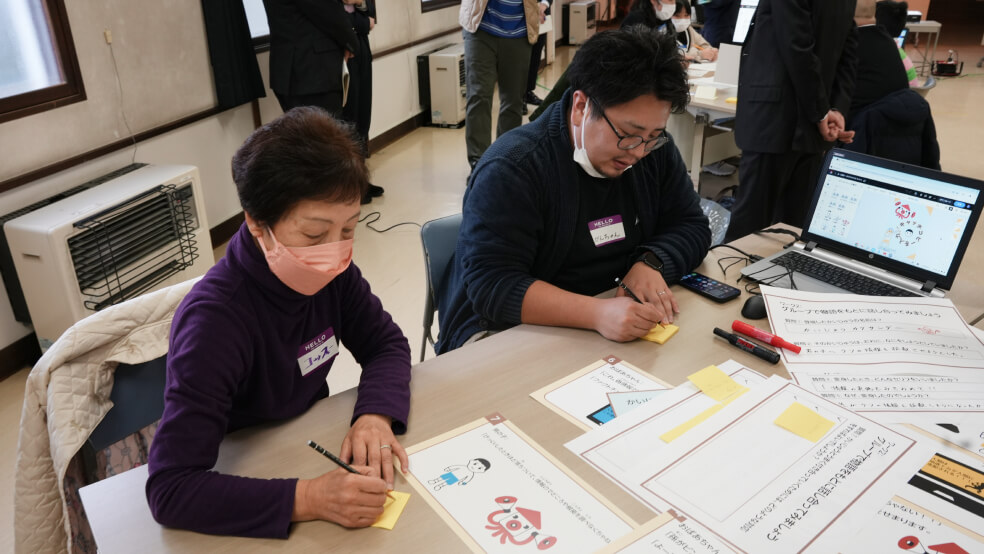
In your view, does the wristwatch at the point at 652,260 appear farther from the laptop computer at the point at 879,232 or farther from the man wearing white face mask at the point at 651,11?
the man wearing white face mask at the point at 651,11

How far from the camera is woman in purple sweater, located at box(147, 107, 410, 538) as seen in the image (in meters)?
0.90

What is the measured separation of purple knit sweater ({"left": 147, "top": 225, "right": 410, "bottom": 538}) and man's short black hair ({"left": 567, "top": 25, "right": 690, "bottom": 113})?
2.08 feet

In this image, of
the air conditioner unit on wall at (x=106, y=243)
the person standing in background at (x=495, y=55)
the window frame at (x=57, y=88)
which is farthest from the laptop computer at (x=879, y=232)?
the person standing in background at (x=495, y=55)

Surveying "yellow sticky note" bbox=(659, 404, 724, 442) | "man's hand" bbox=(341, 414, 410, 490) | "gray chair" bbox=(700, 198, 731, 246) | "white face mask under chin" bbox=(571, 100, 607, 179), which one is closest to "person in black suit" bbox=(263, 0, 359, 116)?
"gray chair" bbox=(700, 198, 731, 246)

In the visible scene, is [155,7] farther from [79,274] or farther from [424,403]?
[424,403]

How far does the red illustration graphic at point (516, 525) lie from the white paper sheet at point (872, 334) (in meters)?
0.63

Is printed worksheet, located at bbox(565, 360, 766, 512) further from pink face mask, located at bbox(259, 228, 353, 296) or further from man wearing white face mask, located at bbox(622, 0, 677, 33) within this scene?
man wearing white face mask, located at bbox(622, 0, 677, 33)

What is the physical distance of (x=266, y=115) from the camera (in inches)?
153

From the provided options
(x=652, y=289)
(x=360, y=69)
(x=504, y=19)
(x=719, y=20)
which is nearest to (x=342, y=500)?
(x=652, y=289)

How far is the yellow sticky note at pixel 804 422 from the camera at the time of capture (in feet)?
3.53

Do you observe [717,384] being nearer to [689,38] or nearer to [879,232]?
[879,232]

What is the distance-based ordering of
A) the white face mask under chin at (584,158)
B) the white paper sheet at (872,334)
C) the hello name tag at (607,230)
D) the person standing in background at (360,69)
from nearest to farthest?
1. the white paper sheet at (872,334)
2. the white face mask under chin at (584,158)
3. the hello name tag at (607,230)
4. the person standing in background at (360,69)

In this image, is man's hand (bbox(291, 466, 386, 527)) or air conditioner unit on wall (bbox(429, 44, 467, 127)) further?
air conditioner unit on wall (bbox(429, 44, 467, 127))

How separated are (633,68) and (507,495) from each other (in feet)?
2.91
